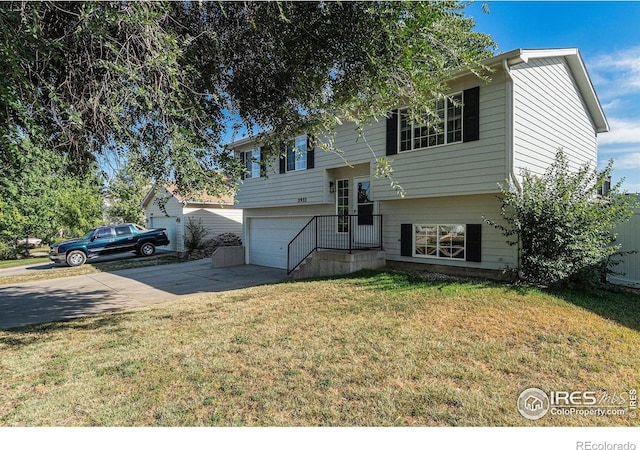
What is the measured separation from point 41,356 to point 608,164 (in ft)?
34.3

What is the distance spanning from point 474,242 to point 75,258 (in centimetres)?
1751

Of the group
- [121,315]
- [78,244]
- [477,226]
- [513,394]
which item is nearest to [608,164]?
[477,226]

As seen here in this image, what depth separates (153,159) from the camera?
4.89 metres

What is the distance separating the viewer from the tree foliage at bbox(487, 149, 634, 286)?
6156 mm

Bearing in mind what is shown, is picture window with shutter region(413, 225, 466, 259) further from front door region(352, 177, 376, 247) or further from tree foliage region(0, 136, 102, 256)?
tree foliage region(0, 136, 102, 256)

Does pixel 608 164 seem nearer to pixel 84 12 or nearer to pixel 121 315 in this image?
pixel 84 12

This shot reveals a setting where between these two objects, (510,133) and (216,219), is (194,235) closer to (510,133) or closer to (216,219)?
(216,219)

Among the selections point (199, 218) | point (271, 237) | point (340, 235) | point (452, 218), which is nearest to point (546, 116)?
point (452, 218)

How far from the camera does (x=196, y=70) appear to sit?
471cm

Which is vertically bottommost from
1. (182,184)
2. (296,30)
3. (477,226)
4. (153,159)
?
(477,226)

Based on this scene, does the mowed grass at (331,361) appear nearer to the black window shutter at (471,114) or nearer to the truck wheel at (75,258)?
the black window shutter at (471,114)

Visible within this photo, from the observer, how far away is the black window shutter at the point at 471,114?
727 cm
